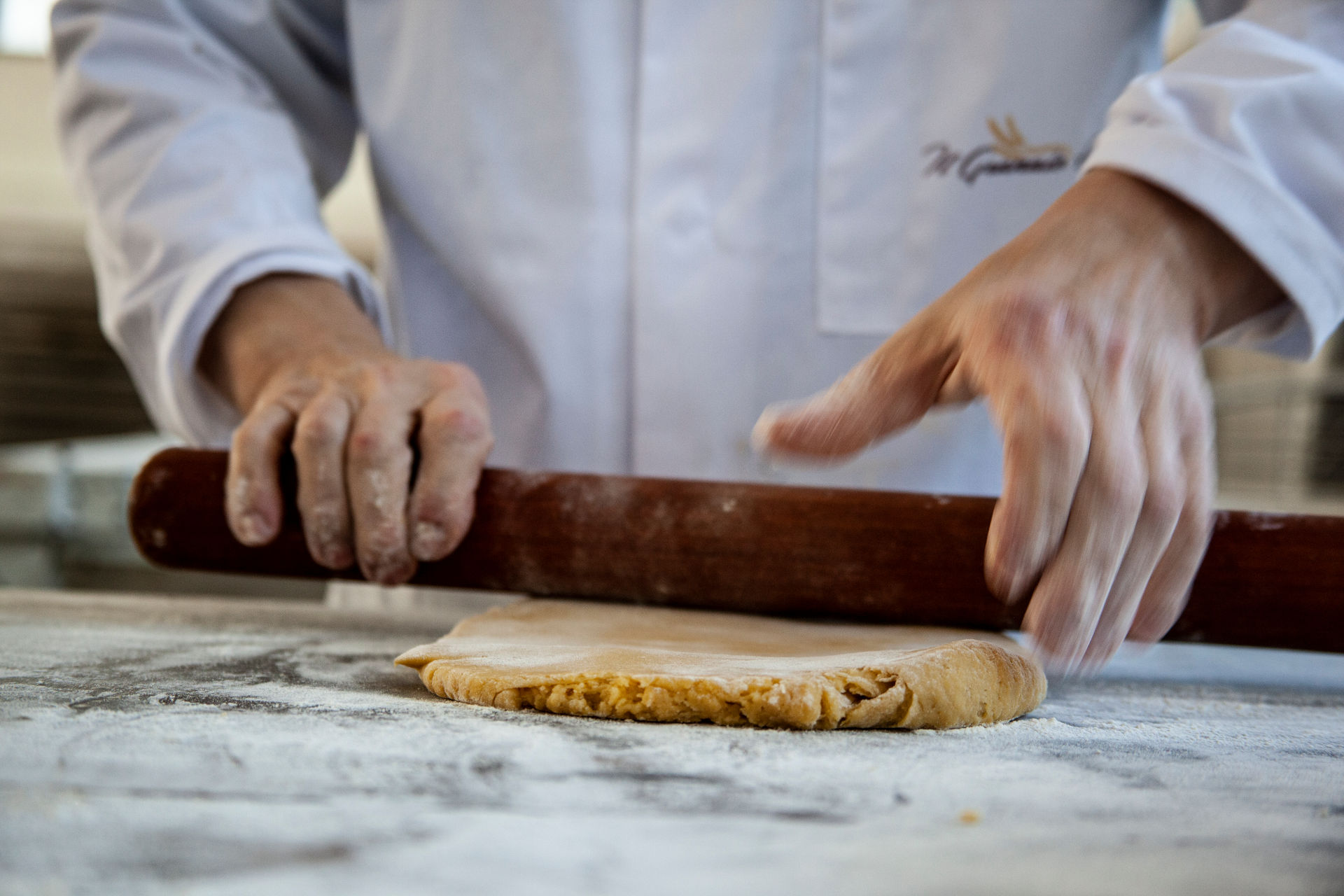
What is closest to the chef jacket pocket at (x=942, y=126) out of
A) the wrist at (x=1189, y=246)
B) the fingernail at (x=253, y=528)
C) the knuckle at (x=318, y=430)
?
the wrist at (x=1189, y=246)

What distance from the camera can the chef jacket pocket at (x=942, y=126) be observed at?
1.48 meters

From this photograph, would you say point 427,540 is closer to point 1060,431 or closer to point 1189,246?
point 1060,431

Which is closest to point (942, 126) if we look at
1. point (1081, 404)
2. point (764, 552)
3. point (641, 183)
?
point (641, 183)

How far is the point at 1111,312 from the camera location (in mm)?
854

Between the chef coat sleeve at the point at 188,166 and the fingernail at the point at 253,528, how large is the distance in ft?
1.30

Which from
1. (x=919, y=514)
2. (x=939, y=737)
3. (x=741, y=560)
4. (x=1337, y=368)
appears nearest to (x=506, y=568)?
(x=741, y=560)

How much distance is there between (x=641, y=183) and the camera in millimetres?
1578

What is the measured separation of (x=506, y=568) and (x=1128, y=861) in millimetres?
893

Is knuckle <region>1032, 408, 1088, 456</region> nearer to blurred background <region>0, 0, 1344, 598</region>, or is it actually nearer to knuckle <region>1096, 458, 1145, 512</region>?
knuckle <region>1096, 458, 1145, 512</region>

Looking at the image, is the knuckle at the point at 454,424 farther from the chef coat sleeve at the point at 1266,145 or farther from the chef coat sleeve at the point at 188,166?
the chef coat sleeve at the point at 1266,145

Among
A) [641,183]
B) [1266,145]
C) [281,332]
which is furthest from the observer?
[641,183]

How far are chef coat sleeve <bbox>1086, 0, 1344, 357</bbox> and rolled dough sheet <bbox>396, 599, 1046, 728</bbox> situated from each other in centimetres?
47

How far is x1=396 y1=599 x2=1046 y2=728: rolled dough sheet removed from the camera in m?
0.82

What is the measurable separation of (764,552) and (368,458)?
50 cm
